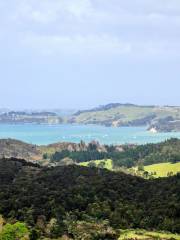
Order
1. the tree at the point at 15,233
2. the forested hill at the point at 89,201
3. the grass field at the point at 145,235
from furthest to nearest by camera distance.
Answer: the forested hill at the point at 89,201 → the grass field at the point at 145,235 → the tree at the point at 15,233

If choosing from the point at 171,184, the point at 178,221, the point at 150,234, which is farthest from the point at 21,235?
the point at 171,184

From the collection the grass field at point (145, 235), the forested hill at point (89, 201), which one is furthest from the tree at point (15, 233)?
the grass field at point (145, 235)

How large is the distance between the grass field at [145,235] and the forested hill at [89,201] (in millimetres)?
2186

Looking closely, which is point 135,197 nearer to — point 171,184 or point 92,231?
point 171,184

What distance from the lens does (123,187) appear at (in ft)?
383

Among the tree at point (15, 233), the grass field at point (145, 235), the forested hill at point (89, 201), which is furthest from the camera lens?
the forested hill at point (89, 201)

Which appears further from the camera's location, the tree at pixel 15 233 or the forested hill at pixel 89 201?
the forested hill at pixel 89 201

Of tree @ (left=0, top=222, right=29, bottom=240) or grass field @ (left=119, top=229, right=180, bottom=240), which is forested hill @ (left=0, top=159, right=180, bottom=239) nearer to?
grass field @ (left=119, top=229, right=180, bottom=240)

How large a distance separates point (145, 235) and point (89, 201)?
2266 cm

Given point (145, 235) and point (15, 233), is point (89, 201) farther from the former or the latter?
point (15, 233)

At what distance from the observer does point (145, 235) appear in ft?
284

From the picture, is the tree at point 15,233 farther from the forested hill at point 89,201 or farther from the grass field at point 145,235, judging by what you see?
the grass field at point 145,235

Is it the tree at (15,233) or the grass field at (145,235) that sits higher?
the tree at (15,233)

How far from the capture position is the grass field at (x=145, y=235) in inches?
3322
